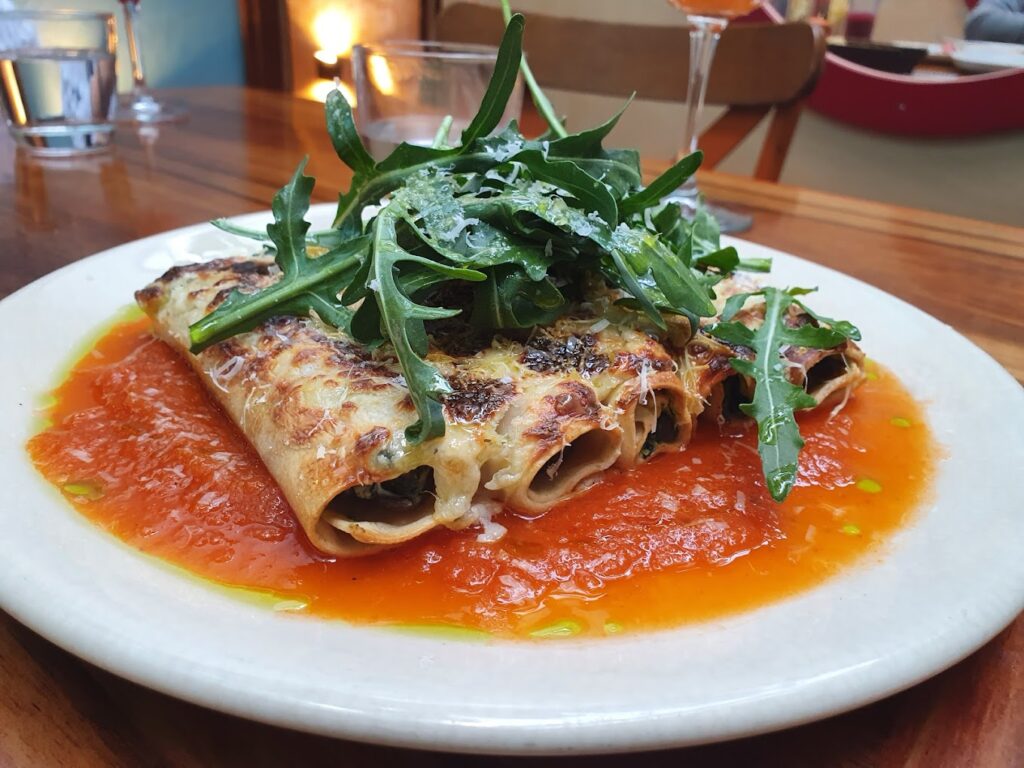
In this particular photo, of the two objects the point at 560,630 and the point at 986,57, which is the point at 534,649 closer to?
the point at 560,630

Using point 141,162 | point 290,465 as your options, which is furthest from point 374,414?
point 141,162

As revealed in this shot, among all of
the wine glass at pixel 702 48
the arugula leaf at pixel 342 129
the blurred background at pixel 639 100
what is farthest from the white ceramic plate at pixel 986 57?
the arugula leaf at pixel 342 129

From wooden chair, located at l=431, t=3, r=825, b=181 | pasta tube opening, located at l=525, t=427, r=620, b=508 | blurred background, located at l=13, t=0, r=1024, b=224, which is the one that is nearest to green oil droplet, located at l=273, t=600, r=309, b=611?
pasta tube opening, located at l=525, t=427, r=620, b=508

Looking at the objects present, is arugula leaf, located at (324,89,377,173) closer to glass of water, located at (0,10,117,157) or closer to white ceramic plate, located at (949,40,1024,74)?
glass of water, located at (0,10,117,157)

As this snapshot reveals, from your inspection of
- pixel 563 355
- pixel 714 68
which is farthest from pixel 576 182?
pixel 714 68

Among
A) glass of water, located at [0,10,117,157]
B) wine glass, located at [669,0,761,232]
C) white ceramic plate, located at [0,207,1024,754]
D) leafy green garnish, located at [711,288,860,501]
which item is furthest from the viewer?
glass of water, located at [0,10,117,157]
